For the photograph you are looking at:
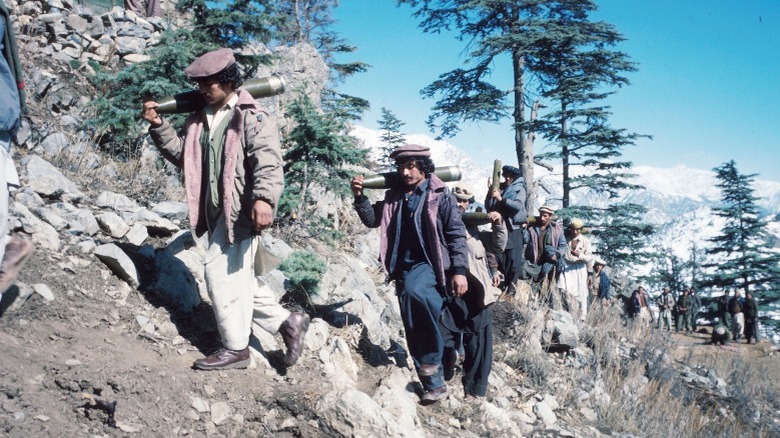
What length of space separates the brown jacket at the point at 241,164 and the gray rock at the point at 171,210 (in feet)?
5.95

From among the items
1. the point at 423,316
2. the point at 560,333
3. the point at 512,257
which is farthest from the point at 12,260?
the point at 560,333

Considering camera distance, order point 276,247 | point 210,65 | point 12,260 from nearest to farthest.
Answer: point 12,260 → point 210,65 → point 276,247

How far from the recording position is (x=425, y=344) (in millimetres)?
3543

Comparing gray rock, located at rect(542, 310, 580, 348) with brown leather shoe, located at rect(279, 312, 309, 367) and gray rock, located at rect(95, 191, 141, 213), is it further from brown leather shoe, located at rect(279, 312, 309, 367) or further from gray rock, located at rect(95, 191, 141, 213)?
gray rock, located at rect(95, 191, 141, 213)

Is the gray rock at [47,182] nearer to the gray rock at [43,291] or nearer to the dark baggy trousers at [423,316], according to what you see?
the gray rock at [43,291]

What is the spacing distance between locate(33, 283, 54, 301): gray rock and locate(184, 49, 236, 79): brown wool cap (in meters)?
1.58

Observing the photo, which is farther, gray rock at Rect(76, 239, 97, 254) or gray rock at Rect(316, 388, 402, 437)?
gray rock at Rect(76, 239, 97, 254)

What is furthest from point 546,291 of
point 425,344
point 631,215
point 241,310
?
point 631,215

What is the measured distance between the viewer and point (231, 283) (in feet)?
9.51

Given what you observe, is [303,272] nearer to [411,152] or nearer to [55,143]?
[411,152]

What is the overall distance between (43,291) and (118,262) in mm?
547

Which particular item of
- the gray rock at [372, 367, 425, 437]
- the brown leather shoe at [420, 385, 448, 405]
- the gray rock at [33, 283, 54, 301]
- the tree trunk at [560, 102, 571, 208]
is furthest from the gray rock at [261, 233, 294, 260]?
the tree trunk at [560, 102, 571, 208]

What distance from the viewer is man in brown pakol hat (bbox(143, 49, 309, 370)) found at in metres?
2.81

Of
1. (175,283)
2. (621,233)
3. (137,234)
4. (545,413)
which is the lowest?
(545,413)
